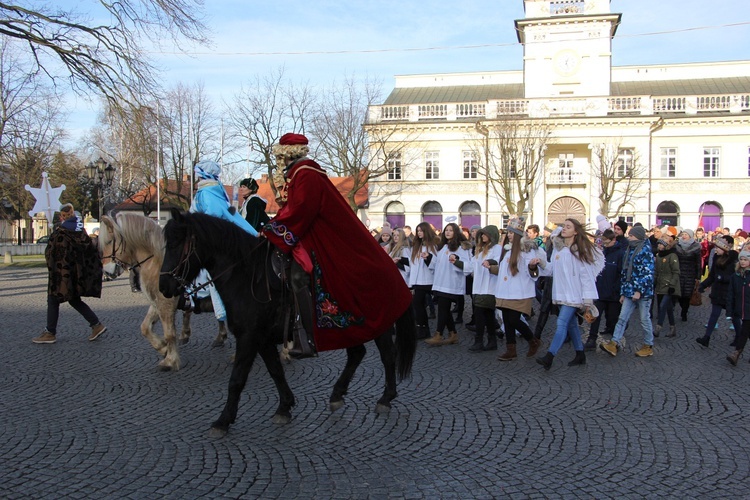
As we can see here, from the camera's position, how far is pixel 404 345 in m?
5.86

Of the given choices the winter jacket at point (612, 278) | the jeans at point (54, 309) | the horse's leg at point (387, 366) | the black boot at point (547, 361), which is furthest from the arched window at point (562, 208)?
the horse's leg at point (387, 366)

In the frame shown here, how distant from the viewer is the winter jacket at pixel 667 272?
10883mm

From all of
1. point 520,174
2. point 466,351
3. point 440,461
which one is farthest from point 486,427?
point 520,174

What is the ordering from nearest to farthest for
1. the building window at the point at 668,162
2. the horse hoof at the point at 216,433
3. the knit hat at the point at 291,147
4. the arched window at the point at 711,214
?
the horse hoof at the point at 216,433 → the knit hat at the point at 291,147 → the arched window at the point at 711,214 → the building window at the point at 668,162

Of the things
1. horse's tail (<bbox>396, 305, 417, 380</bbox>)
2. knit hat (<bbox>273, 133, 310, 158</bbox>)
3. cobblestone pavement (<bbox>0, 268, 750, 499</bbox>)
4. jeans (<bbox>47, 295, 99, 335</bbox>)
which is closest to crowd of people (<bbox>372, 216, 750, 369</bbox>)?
cobblestone pavement (<bbox>0, 268, 750, 499</bbox>)

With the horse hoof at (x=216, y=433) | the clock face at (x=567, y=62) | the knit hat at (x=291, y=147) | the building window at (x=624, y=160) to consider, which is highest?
the clock face at (x=567, y=62)

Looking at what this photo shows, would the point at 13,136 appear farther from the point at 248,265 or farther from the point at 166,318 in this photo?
the point at 248,265

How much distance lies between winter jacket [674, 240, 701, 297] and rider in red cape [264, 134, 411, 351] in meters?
9.02

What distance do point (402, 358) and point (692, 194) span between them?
4121cm

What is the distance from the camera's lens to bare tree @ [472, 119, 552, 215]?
40.3 meters

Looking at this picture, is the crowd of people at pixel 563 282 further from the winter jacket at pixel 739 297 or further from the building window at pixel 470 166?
the building window at pixel 470 166

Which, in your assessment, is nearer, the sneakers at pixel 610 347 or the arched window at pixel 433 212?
the sneakers at pixel 610 347

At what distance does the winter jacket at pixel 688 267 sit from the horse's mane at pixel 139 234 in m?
9.88

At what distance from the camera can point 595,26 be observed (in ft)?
140
